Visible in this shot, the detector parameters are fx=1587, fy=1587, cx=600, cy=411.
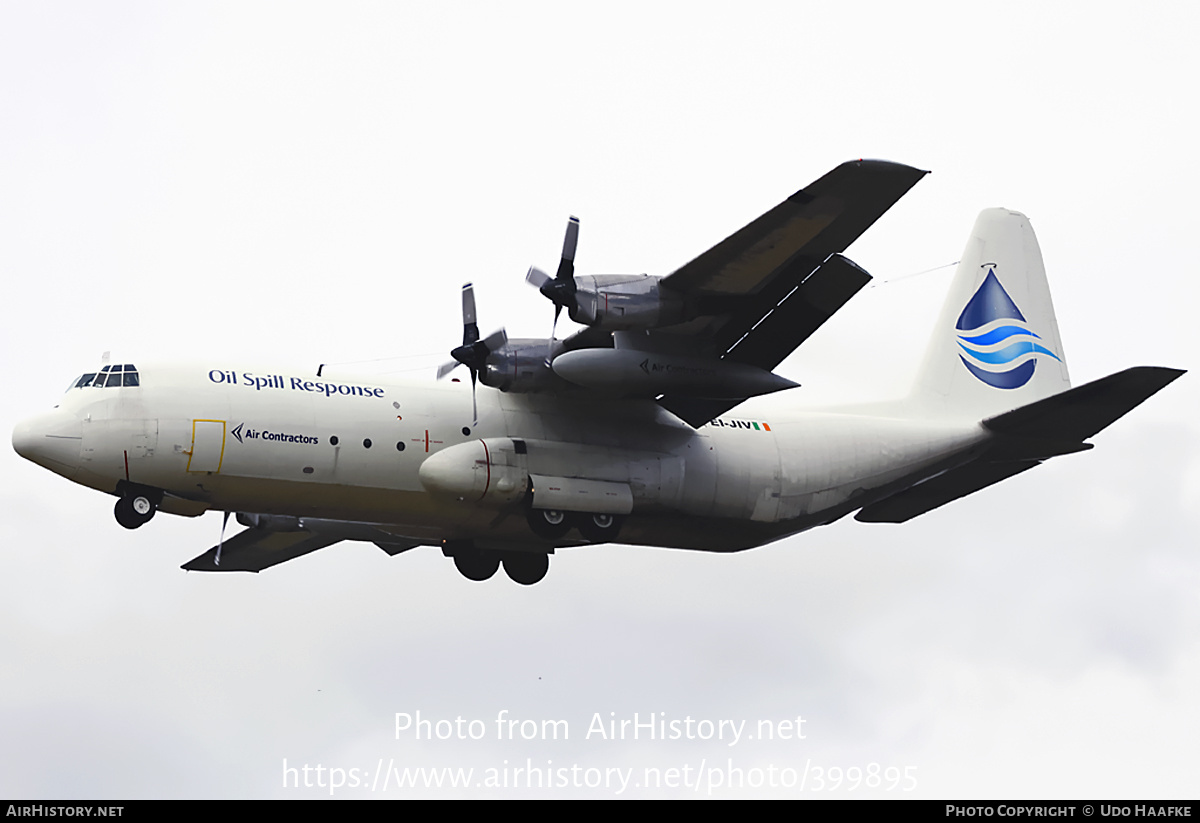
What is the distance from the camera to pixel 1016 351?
938 inches

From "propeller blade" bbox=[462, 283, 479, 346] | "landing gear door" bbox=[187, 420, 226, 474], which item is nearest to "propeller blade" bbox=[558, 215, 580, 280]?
"propeller blade" bbox=[462, 283, 479, 346]

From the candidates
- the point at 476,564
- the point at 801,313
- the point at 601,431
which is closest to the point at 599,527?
the point at 601,431

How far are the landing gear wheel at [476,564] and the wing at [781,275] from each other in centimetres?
336

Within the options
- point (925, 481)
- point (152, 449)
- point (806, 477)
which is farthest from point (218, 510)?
point (925, 481)

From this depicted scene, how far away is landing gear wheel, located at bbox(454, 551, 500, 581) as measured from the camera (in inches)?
865

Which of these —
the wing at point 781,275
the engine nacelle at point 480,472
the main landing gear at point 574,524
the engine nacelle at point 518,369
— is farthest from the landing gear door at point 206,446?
the wing at point 781,275

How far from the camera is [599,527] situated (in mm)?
20438

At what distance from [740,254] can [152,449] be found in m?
7.22

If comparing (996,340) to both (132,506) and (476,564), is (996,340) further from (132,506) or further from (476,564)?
(132,506)

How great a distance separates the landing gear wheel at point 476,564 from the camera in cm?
2197

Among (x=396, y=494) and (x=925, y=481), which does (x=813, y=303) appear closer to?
(x=925, y=481)

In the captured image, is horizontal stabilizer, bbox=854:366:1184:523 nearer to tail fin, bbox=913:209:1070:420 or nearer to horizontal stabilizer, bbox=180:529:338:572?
tail fin, bbox=913:209:1070:420

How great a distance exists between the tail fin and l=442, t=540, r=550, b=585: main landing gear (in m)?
6.03

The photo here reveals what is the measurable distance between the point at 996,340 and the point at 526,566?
7.86 meters
